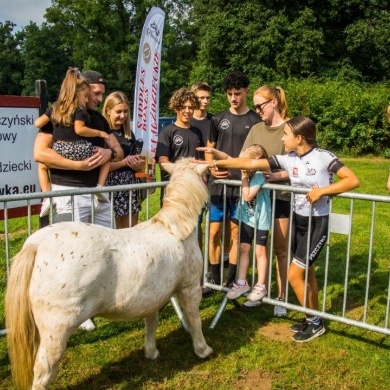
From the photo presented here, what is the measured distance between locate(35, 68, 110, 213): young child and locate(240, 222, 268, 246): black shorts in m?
1.44

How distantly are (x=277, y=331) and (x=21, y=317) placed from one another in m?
2.51

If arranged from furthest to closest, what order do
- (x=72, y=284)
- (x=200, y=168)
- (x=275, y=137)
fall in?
(x=275, y=137) < (x=200, y=168) < (x=72, y=284)

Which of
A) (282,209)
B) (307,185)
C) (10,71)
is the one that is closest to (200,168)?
(307,185)

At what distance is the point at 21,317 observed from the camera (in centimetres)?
277

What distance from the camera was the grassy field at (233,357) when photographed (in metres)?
3.47

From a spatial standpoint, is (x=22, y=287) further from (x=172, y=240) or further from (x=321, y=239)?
(x=321, y=239)

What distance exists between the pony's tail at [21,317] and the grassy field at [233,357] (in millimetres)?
622

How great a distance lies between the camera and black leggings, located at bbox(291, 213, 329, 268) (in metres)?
3.99

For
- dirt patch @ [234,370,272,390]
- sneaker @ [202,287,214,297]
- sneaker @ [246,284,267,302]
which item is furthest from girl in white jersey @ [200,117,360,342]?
sneaker @ [202,287,214,297]

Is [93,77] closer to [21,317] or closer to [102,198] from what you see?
[102,198]

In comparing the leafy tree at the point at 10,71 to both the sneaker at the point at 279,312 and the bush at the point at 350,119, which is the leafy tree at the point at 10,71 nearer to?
the bush at the point at 350,119

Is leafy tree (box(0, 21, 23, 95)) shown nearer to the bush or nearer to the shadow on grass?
the bush

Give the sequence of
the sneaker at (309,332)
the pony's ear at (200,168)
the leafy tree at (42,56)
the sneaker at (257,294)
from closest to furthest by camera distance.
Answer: the pony's ear at (200,168), the sneaker at (309,332), the sneaker at (257,294), the leafy tree at (42,56)

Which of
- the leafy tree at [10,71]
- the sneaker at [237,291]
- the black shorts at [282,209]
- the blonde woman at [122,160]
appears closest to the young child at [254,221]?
the sneaker at [237,291]
